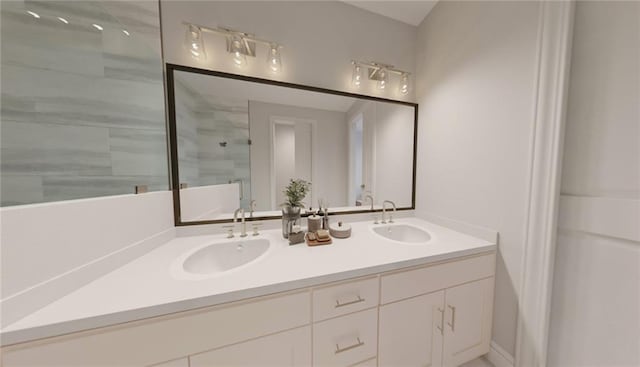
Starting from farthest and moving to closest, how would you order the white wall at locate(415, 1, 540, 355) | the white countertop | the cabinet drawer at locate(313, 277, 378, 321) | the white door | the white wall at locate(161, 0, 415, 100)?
the white door → the white wall at locate(161, 0, 415, 100) → the white wall at locate(415, 1, 540, 355) → the cabinet drawer at locate(313, 277, 378, 321) → the white countertop

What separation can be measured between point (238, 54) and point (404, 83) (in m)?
1.26

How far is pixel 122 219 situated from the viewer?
0.88m

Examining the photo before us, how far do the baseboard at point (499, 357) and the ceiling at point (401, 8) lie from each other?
2322 mm

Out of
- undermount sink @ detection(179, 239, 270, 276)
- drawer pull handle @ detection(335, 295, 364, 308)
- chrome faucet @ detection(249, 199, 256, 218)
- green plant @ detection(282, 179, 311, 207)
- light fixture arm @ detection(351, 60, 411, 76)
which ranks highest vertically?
light fixture arm @ detection(351, 60, 411, 76)

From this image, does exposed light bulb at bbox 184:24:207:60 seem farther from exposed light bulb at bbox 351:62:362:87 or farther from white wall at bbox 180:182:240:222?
exposed light bulb at bbox 351:62:362:87

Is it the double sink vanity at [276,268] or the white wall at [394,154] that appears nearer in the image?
the double sink vanity at [276,268]

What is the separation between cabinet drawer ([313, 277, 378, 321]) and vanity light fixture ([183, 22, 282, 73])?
134 cm

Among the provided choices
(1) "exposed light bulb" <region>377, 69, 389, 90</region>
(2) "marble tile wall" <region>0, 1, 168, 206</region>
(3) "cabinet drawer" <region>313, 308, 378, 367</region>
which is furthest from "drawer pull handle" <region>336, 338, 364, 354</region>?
(1) "exposed light bulb" <region>377, 69, 389, 90</region>

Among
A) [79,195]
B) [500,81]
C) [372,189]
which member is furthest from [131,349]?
[500,81]

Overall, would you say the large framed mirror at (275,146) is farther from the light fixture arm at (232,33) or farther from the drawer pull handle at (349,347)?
the drawer pull handle at (349,347)

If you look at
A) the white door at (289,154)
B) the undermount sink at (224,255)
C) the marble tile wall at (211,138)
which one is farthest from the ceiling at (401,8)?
the undermount sink at (224,255)

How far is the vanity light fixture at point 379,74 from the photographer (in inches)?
59.2

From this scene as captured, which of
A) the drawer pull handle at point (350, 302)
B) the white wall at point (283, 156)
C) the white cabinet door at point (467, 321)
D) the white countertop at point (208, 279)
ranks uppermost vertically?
the white wall at point (283, 156)

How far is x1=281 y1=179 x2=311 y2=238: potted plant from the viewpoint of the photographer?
120cm
